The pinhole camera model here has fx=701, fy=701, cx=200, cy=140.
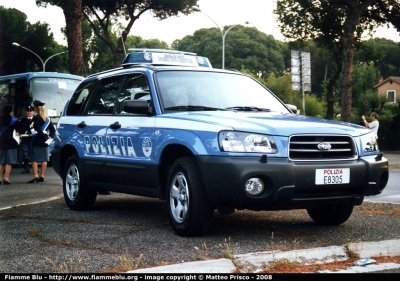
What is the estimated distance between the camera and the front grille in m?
6.46

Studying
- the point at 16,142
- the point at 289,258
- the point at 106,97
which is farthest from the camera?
the point at 16,142

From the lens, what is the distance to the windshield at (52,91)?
23844mm

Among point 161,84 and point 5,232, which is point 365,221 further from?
point 5,232

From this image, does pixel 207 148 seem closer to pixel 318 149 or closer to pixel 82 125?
pixel 318 149

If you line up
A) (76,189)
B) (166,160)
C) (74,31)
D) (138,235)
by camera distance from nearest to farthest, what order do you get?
1. (138,235)
2. (166,160)
3. (76,189)
4. (74,31)

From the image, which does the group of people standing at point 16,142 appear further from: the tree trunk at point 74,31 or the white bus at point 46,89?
the tree trunk at point 74,31

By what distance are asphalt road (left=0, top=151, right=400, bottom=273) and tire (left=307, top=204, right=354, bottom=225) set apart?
0.10 m

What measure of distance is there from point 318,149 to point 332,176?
282mm

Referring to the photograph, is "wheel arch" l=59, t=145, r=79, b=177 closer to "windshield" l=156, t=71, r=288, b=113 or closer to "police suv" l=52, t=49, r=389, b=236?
"police suv" l=52, t=49, r=389, b=236

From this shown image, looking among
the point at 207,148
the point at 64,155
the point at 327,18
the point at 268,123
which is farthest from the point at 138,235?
the point at 327,18

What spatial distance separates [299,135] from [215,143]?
0.79m

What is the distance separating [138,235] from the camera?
7.01m

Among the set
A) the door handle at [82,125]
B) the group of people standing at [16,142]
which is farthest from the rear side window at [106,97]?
the group of people standing at [16,142]

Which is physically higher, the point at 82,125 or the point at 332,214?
the point at 82,125
